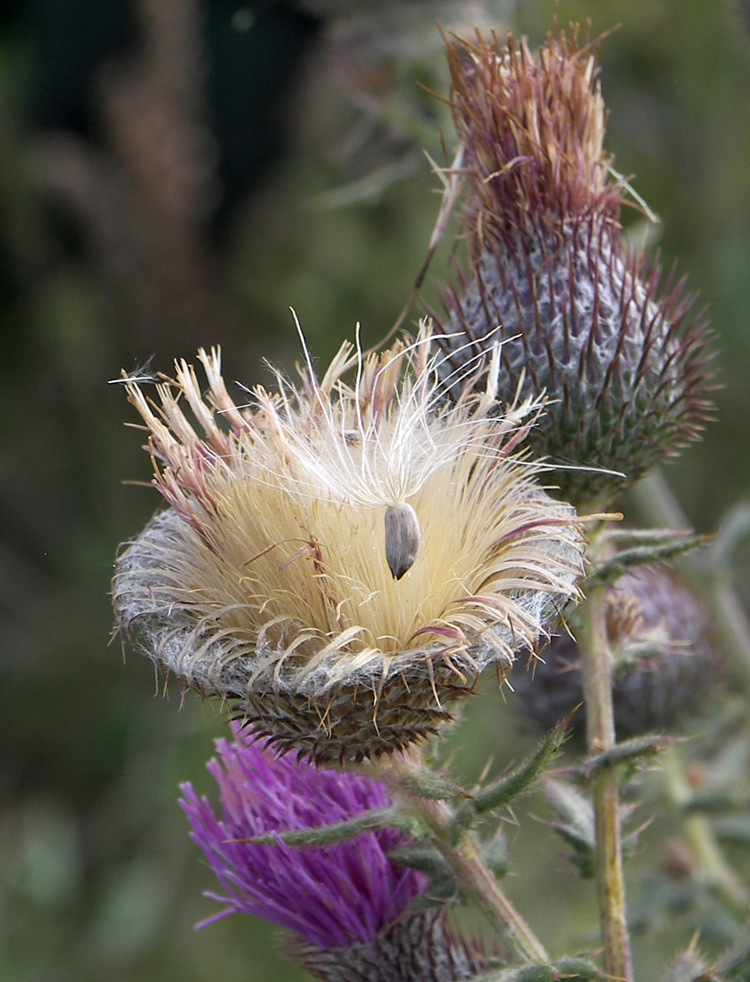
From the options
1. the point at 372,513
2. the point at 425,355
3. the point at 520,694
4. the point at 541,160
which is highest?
the point at 541,160

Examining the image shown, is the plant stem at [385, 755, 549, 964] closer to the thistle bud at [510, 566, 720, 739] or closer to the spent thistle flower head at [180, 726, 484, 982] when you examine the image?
the spent thistle flower head at [180, 726, 484, 982]

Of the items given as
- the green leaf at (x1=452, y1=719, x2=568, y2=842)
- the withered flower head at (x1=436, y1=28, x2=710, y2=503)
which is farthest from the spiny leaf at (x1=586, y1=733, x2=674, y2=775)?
the withered flower head at (x1=436, y1=28, x2=710, y2=503)

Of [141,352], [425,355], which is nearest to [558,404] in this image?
[425,355]

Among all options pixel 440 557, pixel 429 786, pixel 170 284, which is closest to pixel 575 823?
pixel 429 786

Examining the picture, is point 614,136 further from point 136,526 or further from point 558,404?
point 558,404

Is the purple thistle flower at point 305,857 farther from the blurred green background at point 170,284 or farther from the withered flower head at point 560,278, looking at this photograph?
the blurred green background at point 170,284

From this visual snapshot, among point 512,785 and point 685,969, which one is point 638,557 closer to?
point 512,785

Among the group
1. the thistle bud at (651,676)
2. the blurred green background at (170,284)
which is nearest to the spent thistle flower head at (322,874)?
the thistle bud at (651,676)
